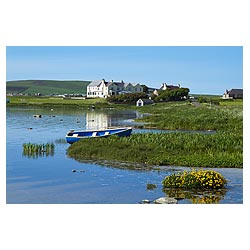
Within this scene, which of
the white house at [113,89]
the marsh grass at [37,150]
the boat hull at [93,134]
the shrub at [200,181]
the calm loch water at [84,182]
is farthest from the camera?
the white house at [113,89]

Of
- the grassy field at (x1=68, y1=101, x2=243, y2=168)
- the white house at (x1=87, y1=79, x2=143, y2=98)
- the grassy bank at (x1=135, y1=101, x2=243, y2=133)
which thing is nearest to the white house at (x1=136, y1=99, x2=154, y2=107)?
the white house at (x1=87, y1=79, x2=143, y2=98)

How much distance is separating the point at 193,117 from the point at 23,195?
68.1 ft

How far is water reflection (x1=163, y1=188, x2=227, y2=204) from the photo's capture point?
10.9 meters

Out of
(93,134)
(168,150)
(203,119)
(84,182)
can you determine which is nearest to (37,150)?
(93,134)

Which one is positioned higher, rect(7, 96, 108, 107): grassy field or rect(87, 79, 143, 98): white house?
rect(87, 79, 143, 98): white house

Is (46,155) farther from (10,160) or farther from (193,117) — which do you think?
(193,117)

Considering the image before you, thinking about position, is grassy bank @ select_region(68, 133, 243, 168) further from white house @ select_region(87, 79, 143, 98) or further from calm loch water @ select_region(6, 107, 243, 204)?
white house @ select_region(87, 79, 143, 98)

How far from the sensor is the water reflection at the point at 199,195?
10.9 m

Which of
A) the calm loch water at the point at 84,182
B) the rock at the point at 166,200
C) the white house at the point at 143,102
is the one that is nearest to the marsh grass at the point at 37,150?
the calm loch water at the point at 84,182

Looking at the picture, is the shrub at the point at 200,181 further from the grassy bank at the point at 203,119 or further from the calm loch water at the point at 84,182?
the grassy bank at the point at 203,119

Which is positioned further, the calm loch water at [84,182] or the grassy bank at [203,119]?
the grassy bank at [203,119]

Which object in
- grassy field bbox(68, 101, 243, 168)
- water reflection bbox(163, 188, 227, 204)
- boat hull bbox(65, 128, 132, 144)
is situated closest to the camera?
water reflection bbox(163, 188, 227, 204)

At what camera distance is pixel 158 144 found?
17828 millimetres

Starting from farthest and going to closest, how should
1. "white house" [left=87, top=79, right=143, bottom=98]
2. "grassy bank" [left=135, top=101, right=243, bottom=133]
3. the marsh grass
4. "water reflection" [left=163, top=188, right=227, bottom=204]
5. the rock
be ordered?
"white house" [left=87, top=79, right=143, bottom=98] < "grassy bank" [left=135, top=101, right=243, bottom=133] < the marsh grass < "water reflection" [left=163, top=188, right=227, bottom=204] < the rock
